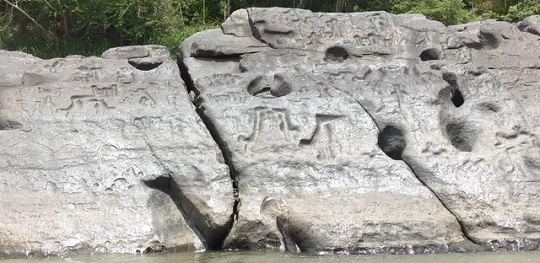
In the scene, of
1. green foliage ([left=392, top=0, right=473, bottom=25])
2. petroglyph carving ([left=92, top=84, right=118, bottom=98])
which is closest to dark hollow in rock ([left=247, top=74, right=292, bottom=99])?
petroglyph carving ([left=92, top=84, right=118, bottom=98])

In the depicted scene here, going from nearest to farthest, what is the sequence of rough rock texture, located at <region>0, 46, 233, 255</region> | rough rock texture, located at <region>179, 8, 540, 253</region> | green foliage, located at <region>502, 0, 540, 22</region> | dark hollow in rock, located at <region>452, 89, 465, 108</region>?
rough rock texture, located at <region>0, 46, 233, 255</region>, rough rock texture, located at <region>179, 8, 540, 253</region>, dark hollow in rock, located at <region>452, 89, 465, 108</region>, green foliage, located at <region>502, 0, 540, 22</region>

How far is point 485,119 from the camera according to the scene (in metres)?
6.12

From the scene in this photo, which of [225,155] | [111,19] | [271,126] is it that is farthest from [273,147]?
[111,19]

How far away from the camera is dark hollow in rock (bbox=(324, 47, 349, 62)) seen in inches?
273

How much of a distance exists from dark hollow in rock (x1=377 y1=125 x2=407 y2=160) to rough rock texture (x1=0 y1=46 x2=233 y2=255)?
4.10ft

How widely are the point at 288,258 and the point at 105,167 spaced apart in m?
1.48

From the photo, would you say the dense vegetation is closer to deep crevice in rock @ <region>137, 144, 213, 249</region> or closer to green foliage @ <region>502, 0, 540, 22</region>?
green foliage @ <region>502, 0, 540, 22</region>

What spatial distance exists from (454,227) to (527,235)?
48 centimetres

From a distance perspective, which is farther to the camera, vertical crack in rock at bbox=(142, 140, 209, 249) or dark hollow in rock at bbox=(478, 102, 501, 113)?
dark hollow in rock at bbox=(478, 102, 501, 113)

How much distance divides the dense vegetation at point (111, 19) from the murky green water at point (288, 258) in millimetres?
9285

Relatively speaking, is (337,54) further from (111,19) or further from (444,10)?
(111,19)

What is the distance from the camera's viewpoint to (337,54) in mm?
6961

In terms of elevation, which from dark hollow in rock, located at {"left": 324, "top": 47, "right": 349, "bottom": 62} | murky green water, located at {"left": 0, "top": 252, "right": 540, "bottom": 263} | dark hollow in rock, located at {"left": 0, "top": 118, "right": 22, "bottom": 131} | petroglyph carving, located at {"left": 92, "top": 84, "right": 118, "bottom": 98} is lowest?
murky green water, located at {"left": 0, "top": 252, "right": 540, "bottom": 263}

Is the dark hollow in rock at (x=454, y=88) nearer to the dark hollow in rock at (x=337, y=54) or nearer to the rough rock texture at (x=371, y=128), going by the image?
the rough rock texture at (x=371, y=128)
